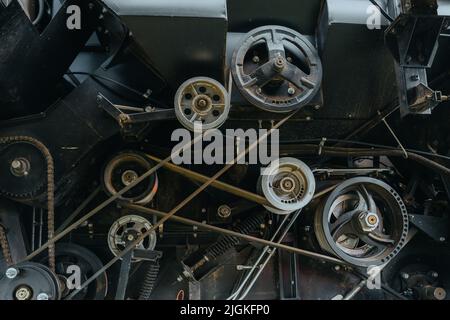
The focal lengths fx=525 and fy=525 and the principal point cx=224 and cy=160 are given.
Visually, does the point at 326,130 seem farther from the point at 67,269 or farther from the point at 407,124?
the point at 67,269

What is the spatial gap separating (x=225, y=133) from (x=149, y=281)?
0.69 meters

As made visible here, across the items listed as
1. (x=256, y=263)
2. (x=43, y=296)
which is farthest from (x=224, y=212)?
(x=43, y=296)

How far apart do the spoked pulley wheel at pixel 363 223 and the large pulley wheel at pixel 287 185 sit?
162 mm

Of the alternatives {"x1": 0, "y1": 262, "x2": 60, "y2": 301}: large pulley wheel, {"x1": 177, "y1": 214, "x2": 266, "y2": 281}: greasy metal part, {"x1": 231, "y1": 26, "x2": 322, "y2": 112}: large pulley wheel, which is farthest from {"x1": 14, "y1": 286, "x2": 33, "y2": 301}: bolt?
{"x1": 231, "y1": 26, "x2": 322, "y2": 112}: large pulley wheel

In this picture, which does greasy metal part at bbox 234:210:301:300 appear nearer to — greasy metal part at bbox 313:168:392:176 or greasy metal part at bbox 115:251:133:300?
greasy metal part at bbox 313:168:392:176

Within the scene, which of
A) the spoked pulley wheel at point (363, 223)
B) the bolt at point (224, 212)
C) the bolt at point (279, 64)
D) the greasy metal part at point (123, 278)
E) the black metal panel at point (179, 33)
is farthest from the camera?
the bolt at point (224, 212)

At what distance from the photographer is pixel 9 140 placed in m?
1.99

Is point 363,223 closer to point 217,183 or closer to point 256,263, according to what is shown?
point 256,263

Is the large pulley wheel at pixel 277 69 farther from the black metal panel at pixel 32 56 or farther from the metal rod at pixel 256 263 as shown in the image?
the black metal panel at pixel 32 56

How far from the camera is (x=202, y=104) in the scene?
189 cm

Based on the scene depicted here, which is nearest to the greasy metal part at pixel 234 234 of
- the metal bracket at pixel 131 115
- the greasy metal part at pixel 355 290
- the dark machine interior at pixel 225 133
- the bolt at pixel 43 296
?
the dark machine interior at pixel 225 133

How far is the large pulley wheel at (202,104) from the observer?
1876 millimetres
